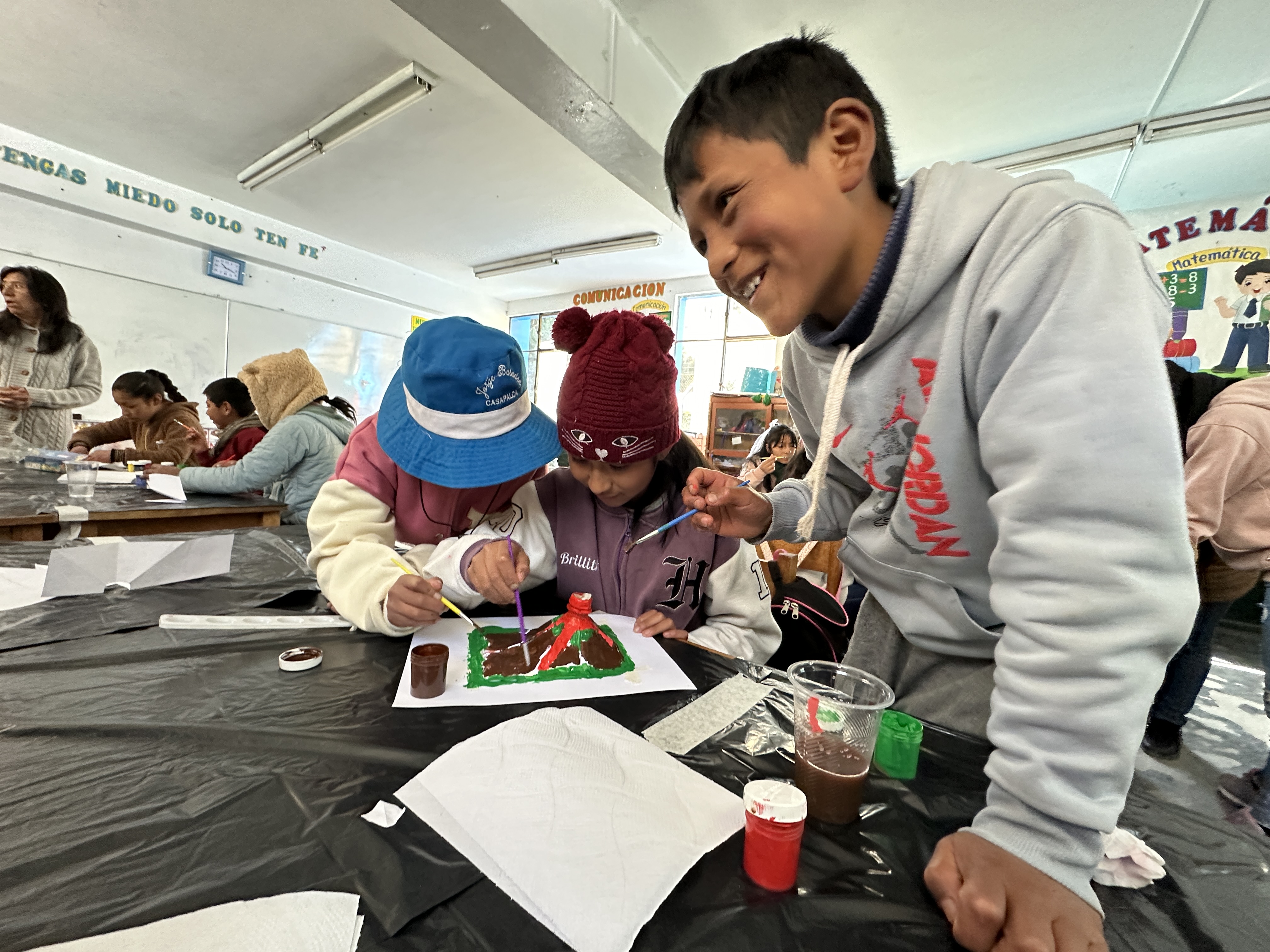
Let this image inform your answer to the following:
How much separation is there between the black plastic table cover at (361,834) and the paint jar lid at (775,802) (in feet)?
0.21

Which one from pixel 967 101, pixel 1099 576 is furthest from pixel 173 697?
pixel 967 101

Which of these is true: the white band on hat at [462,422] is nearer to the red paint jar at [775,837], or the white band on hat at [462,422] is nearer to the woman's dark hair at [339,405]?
the red paint jar at [775,837]

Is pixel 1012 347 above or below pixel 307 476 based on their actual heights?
above

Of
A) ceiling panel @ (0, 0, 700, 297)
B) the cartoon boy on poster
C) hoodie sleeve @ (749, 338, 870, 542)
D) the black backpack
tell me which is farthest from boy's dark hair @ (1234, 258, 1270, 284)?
hoodie sleeve @ (749, 338, 870, 542)

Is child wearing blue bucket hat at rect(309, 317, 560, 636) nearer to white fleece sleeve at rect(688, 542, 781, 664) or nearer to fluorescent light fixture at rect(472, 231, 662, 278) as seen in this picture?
white fleece sleeve at rect(688, 542, 781, 664)

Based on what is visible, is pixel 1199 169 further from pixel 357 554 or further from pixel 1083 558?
pixel 357 554

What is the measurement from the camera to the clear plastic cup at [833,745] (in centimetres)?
54

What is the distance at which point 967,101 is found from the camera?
10.7 feet

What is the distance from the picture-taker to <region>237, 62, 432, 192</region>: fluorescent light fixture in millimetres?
3330

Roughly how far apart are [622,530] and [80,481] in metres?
2.49

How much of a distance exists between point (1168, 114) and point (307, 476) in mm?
5432

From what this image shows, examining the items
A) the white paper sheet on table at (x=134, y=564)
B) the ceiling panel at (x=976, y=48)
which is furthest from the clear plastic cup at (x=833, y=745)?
the ceiling panel at (x=976, y=48)

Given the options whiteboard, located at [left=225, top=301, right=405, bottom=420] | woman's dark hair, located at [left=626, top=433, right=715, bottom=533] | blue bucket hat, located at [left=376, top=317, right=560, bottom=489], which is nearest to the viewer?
blue bucket hat, located at [left=376, top=317, right=560, bottom=489]

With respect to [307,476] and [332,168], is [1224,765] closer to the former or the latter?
[307,476]
